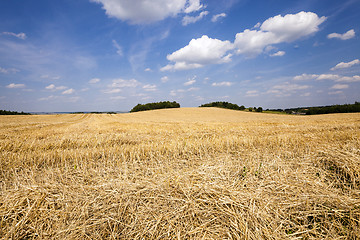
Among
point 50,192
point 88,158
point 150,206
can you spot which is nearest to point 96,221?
point 150,206

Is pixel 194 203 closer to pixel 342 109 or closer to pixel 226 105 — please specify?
pixel 342 109

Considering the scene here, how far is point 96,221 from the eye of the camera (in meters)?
2.04

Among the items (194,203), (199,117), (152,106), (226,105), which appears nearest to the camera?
(194,203)

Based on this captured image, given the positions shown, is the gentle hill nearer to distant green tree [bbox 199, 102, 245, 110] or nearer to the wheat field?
the wheat field

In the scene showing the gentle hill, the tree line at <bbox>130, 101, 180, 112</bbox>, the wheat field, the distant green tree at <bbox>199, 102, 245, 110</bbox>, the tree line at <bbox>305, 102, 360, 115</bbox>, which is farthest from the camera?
the tree line at <bbox>130, 101, 180, 112</bbox>

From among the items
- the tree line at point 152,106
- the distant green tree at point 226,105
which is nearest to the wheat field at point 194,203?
the distant green tree at point 226,105

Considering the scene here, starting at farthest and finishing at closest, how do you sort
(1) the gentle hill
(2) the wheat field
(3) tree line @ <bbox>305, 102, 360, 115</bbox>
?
(3) tree line @ <bbox>305, 102, 360, 115</bbox> → (1) the gentle hill → (2) the wheat field

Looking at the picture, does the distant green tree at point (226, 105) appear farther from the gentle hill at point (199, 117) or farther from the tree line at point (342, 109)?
the gentle hill at point (199, 117)

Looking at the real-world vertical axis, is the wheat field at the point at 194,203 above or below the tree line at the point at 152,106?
below

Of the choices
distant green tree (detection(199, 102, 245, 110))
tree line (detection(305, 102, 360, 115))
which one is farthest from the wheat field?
distant green tree (detection(199, 102, 245, 110))

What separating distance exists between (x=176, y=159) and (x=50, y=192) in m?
2.68

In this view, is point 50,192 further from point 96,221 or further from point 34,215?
point 96,221

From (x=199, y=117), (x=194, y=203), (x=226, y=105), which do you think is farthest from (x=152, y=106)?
(x=194, y=203)

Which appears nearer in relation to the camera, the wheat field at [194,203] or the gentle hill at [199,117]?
the wheat field at [194,203]
